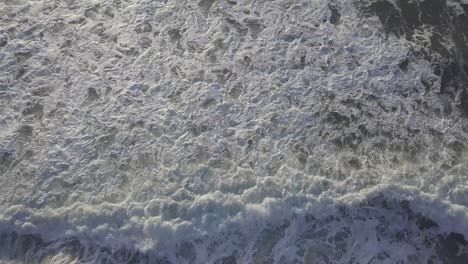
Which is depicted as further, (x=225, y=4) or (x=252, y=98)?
(x=225, y=4)

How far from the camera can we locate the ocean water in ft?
16.9

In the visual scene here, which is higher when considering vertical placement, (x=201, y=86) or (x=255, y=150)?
(x=201, y=86)

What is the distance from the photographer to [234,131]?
19.5 ft

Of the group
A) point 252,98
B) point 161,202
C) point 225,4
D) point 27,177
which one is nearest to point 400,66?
point 252,98

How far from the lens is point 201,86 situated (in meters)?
6.39

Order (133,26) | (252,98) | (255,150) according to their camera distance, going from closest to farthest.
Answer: (255,150), (252,98), (133,26)

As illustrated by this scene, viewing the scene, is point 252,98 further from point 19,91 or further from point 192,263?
point 19,91

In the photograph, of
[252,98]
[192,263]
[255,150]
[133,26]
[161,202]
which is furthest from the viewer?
[133,26]

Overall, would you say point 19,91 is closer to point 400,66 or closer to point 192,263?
point 192,263

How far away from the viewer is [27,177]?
563cm

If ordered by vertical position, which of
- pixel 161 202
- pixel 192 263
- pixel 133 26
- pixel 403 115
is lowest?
pixel 192 263

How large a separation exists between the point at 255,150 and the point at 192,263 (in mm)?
1557

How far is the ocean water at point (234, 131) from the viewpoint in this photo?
5164mm

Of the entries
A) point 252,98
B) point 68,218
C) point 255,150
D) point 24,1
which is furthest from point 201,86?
point 24,1
